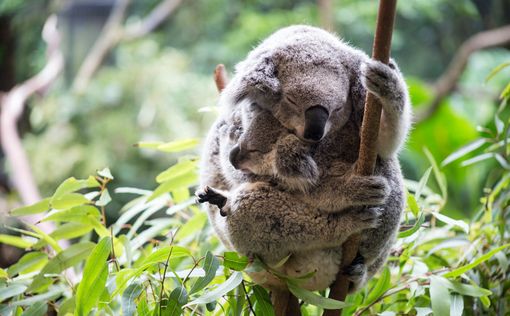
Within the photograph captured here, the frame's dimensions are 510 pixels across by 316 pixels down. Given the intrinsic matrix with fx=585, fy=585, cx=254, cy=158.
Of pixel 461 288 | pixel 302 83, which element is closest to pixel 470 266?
pixel 461 288

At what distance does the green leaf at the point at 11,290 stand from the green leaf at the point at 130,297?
0.40 metres

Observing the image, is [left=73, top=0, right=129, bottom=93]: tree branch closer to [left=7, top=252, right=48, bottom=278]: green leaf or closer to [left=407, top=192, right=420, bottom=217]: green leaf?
[left=7, top=252, right=48, bottom=278]: green leaf

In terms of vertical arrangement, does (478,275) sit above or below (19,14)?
below

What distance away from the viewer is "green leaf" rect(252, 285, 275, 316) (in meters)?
1.54

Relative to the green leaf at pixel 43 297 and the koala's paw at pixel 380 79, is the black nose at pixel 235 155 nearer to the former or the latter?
the koala's paw at pixel 380 79

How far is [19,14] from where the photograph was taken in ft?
17.0

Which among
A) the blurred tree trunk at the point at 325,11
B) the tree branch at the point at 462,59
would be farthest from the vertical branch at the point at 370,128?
the blurred tree trunk at the point at 325,11

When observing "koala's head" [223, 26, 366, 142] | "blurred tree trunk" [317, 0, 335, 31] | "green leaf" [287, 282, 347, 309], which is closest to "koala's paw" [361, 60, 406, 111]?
"koala's head" [223, 26, 366, 142]

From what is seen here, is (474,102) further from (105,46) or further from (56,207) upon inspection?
(56,207)

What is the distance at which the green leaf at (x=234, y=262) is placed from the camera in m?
1.48

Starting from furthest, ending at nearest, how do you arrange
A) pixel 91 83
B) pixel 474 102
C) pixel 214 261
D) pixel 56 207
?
1. pixel 474 102
2. pixel 91 83
3. pixel 56 207
4. pixel 214 261

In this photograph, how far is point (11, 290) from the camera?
1686 millimetres

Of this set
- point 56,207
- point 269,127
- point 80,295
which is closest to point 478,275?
point 269,127

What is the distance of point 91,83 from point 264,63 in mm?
4756
